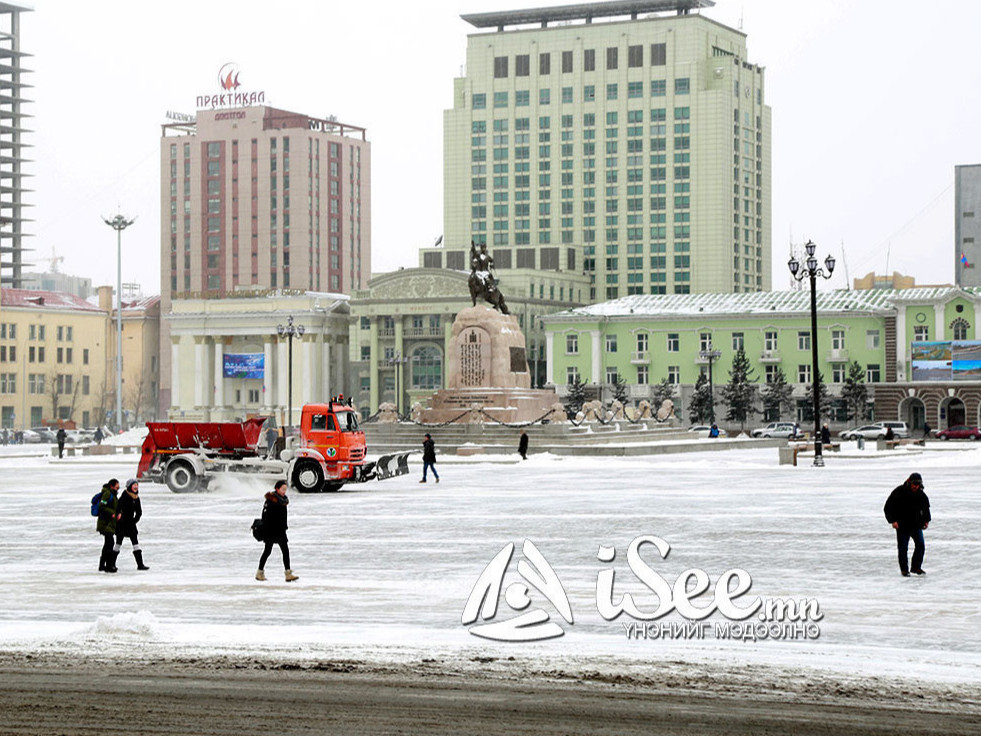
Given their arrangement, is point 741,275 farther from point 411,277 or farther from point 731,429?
point 731,429

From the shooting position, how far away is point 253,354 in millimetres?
143500

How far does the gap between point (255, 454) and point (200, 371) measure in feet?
355

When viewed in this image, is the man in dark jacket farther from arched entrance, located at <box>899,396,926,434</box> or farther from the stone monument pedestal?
arched entrance, located at <box>899,396,926,434</box>

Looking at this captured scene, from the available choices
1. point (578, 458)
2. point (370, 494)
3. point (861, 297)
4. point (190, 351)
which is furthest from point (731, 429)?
point (370, 494)

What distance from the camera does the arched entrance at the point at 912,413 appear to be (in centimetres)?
10125

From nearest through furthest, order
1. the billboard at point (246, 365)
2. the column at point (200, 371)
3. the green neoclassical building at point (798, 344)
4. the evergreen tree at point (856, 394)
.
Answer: the green neoclassical building at point (798, 344) < the evergreen tree at point (856, 394) < the billboard at point (246, 365) < the column at point (200, 371)

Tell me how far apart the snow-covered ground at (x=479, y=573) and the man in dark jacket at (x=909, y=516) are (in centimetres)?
39

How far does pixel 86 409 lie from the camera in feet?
479

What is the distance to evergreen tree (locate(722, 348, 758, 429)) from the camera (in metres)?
106

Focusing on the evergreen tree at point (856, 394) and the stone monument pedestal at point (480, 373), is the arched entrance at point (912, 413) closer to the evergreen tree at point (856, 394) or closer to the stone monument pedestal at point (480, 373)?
the evergreen tree at point (856, 394)

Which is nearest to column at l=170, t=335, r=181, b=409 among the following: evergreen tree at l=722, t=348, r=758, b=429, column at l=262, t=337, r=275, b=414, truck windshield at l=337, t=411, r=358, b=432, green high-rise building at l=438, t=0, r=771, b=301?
column at l=262, t=337, r=275, b=414

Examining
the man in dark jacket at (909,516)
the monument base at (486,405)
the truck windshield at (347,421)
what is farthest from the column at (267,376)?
the man in dark jacket at (909,516)

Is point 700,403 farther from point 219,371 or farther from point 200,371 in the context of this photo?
point 200,371

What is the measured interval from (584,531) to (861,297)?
87.4m
